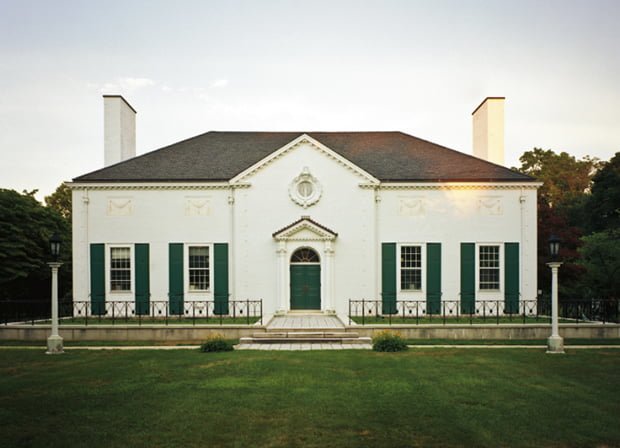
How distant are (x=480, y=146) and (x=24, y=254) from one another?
85.8 ft

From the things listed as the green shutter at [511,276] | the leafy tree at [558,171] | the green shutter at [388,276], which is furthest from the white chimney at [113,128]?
the leafy tree at [558,171]

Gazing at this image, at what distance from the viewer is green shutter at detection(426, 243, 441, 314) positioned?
2414cm

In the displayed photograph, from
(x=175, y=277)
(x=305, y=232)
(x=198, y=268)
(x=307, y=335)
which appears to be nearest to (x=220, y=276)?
(x=198, y=268)

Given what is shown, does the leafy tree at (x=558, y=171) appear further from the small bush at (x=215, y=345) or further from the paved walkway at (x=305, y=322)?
the small bush at (x=215, y=345)

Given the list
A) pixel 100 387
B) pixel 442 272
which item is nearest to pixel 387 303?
pixel 442 272

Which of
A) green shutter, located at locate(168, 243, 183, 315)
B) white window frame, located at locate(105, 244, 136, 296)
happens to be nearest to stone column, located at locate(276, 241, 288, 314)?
green shutter, located at locate(168, 243, 183, 315)

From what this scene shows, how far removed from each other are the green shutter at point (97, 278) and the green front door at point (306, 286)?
30.0 feet

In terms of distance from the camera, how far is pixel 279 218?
24266 mm

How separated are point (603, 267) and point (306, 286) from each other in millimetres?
15597

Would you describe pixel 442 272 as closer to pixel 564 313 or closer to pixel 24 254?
pixel 564 313

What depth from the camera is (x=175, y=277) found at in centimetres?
2414

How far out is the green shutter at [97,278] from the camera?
24.0 metres

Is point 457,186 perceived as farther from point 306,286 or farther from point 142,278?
point 142,278

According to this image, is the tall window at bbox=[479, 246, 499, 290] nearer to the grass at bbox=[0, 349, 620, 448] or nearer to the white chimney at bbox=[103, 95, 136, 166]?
the grass at bbox=[0, 349, 620, 448]
